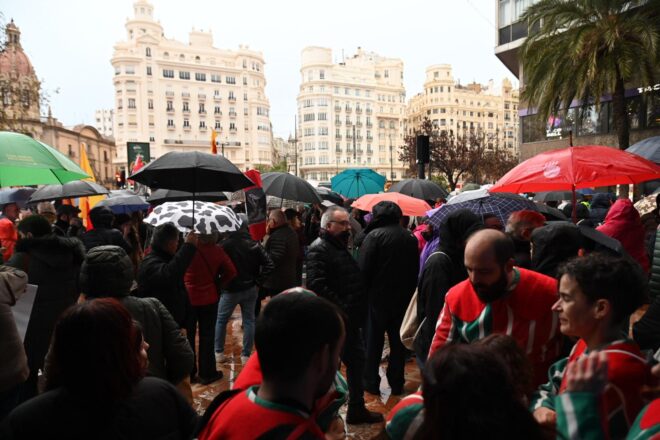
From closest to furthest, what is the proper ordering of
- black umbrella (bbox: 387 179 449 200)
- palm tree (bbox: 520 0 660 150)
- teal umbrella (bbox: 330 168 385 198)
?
1. black umbrella (bbox: 387 179 449 200)
2. teal umbrella (bbox: 330 168 385 198)
3. palm tree (bbox: 520 0 660 150)

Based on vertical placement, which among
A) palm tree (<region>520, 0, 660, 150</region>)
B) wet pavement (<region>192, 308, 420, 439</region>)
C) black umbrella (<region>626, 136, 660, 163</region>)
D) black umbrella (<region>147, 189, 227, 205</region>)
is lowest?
wet pavement (<region>192, 308, 420, 439</region>)

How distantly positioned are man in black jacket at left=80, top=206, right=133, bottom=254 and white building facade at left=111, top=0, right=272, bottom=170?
3155 inches

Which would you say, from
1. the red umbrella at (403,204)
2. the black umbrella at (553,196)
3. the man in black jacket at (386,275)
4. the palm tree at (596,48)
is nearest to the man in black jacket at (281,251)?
the man in black jacket at (386,275)

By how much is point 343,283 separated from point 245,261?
1725 millimetres

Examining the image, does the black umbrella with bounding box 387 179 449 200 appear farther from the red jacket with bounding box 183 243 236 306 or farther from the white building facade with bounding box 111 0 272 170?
the white building facade with bounding box 111 0 272 170

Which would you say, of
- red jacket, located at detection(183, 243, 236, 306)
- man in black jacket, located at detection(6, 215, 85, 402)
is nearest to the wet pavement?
red jacket, located at detection(183, 243, 236, 306)

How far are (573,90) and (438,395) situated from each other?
55.2 feet

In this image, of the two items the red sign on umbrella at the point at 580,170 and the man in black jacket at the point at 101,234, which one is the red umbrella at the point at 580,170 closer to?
the red sign on umbrella at the point at 580,170

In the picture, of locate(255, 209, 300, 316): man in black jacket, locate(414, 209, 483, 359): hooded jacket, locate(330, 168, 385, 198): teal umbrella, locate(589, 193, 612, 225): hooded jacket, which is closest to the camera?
locate(414, 209, 483, 359): hooded jacket

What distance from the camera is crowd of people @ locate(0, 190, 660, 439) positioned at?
1.42 meters

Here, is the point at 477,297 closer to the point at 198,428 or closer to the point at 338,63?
the point at 198,428

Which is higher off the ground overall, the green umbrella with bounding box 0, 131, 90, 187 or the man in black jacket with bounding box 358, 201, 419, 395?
the green umbrella with bounding box 0, 131, 90, 187

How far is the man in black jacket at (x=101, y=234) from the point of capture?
19.2 feet

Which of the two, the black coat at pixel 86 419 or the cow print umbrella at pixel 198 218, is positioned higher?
the cow print umbrella at pixel 198 218
